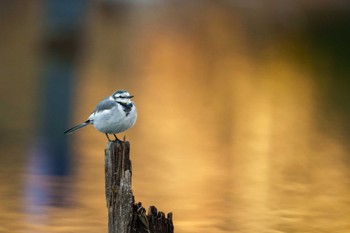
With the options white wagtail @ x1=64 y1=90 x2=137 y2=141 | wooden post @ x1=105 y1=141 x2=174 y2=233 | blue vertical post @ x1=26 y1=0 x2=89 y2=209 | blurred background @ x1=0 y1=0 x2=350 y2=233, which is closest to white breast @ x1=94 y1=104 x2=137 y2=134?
white wagtail @ x1=64 y1=90 x2=137 y2=141

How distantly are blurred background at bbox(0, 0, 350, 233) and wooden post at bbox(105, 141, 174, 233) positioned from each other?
4836 millimetres

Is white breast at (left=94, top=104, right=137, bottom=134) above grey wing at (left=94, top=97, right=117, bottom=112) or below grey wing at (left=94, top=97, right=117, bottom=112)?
below

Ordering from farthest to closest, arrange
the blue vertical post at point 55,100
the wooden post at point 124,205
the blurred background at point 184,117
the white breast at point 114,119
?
the blue vertical post at point 55,100
the blurred background at point 184,117
the white breast at point 114,119
the wooden post at point 124,205

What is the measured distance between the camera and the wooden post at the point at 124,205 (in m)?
8.30

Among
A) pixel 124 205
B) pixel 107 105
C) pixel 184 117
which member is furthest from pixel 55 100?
pixel 124 205

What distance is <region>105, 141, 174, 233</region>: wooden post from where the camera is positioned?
27.2ft

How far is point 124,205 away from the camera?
8312 millimetres

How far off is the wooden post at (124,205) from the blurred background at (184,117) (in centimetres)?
484

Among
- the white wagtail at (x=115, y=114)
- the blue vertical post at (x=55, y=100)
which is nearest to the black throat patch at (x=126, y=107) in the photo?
the white wagtail at (x=115, y=114)

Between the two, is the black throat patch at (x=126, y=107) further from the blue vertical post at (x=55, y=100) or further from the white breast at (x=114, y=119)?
the blue vertical post at (x=55, y=100)

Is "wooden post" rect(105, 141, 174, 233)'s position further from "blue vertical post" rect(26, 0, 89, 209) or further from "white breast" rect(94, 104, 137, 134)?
"blue vertical post" rect(26, 0, 89, 209)

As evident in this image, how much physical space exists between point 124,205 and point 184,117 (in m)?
13.6

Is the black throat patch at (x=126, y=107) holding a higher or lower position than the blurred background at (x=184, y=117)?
lower

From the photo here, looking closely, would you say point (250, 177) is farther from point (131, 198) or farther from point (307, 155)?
point (131, 198)
